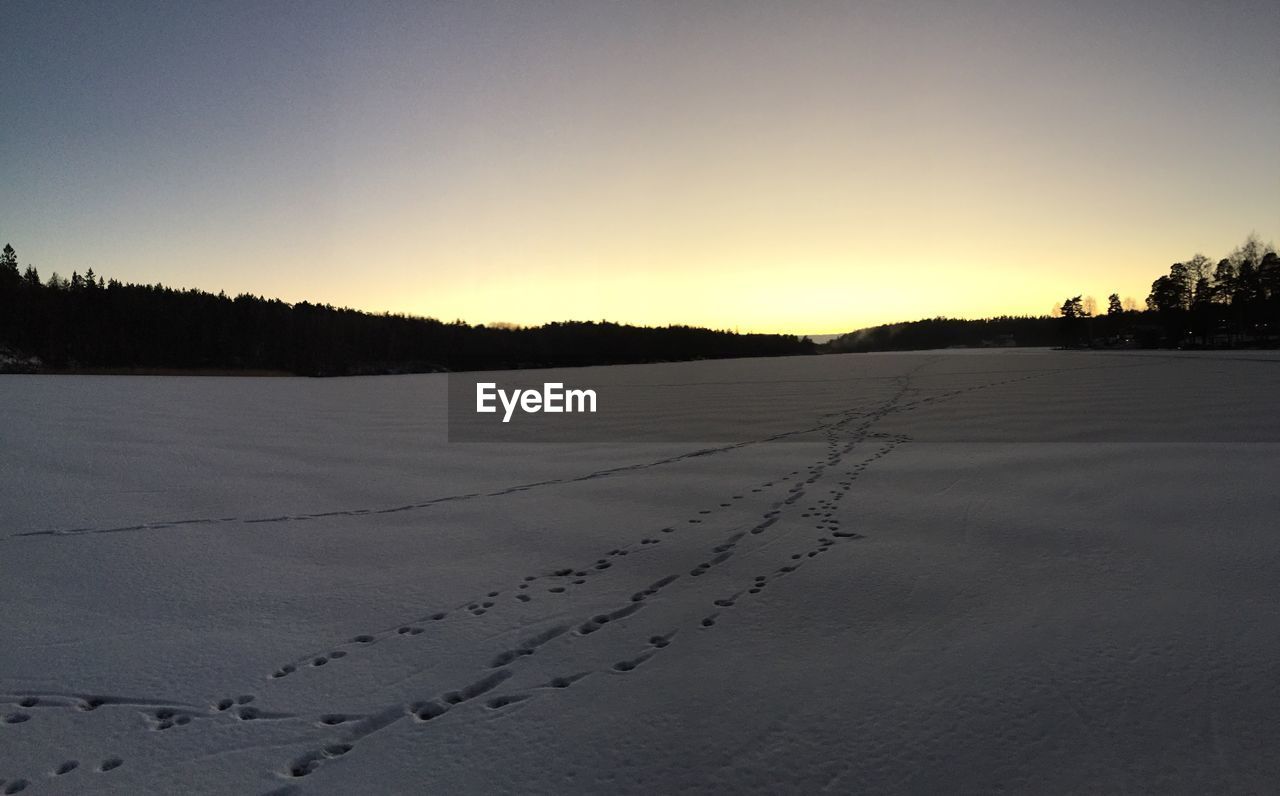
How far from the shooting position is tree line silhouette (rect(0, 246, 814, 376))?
6106 centimetres

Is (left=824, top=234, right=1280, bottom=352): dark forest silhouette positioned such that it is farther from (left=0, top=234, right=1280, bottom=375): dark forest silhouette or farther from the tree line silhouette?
the tree line silhouette

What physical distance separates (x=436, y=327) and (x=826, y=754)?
96490 millimetres

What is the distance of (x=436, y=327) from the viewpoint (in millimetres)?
93062

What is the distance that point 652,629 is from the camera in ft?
11.3

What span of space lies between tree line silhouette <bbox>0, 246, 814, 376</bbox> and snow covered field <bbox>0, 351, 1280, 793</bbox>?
223 ft

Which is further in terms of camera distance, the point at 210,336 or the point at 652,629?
the point at 210,336

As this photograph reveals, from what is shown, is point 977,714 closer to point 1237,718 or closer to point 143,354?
point 1237,718

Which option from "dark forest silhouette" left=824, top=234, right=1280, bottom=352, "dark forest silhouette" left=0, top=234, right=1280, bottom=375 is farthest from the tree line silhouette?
"dark forest silhouette" left=824, top=234, right=1280, bottom=352

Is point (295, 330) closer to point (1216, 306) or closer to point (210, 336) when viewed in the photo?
point (210, 336)

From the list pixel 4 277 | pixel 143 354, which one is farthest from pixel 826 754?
pixel 4 277

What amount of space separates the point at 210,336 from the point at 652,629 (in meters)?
80.8

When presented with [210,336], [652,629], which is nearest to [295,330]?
[210,336]

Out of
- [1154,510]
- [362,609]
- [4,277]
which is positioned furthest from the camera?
[4,277]

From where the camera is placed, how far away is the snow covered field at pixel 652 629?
91.6 inches
